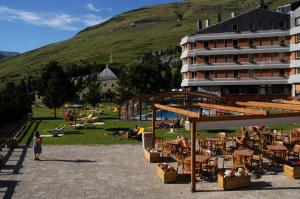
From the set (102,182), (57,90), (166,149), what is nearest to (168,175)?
(102,182)

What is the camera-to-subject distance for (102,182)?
17.2 metres

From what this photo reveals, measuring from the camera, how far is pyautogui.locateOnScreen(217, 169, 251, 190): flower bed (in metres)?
15.9

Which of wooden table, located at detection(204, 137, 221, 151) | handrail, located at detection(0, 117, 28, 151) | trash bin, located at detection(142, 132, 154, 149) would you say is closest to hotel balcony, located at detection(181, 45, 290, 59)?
handrail, located at detection(0, 117, 28, 151)

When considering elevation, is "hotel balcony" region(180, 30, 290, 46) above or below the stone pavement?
above

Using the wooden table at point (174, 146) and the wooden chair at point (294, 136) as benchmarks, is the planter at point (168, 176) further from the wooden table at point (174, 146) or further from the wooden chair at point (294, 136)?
the wooden chair at point (294, 136)

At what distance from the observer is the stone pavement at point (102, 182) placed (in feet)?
50.3

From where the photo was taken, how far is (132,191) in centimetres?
1576

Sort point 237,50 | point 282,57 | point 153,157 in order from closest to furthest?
point 153,157
point 282,57
point 237,50

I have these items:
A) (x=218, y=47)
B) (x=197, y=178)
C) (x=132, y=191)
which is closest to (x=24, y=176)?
(x=132, y=191)

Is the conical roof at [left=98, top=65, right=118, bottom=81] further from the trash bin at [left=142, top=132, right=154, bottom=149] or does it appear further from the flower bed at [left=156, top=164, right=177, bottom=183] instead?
the flower bed at [left=156, top=164, right=177, bottom=183]

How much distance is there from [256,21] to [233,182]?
53437 millimetres

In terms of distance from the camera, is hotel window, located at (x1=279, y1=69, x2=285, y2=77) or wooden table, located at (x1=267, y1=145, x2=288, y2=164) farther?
hotel window, located at (x1=279, y1=69, x2=285, y2=77)

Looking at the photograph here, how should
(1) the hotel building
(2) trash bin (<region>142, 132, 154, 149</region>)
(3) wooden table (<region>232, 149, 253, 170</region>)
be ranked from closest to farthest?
(3) wooden table (<region>232, 149, 253, 170</region>) → (2) trash bin (<region>142, 132, 154, 149</region>) → (1) the hotel building

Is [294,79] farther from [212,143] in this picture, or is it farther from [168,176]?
[168,176]
